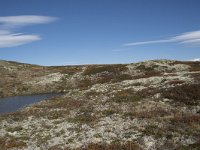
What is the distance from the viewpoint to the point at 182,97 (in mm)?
43844

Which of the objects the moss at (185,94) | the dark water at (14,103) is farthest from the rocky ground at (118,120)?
the dark water at (14,103)

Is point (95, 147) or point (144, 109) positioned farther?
point (144, 109)

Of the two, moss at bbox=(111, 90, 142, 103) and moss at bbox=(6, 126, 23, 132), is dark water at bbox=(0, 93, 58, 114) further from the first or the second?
moss at bbox=(6, 126, 23, 132)

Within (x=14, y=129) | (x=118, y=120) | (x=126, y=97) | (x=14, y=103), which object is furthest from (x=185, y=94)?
(x=14, y=103)

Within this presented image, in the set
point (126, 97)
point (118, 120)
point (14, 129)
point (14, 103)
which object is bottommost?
point (14, 103)

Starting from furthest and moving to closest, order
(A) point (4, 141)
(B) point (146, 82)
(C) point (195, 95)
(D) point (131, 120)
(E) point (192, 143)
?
(B) point (146, 82) → (C) point (195, 95) → (D) point (131, 120) → (A) point (4, 141) → (E) point (192, 143)

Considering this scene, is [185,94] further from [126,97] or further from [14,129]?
[14,129]

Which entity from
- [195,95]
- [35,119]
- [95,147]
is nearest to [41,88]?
[35,119]

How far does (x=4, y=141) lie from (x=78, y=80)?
5709 centimetres

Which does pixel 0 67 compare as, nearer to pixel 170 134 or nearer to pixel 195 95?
pixel 195 95

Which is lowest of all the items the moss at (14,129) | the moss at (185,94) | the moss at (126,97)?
the moss at (14,129)

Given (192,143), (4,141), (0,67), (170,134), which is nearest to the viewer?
(192,143)

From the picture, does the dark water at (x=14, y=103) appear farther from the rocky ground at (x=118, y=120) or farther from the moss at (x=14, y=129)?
the moss at (x=14, y=129)

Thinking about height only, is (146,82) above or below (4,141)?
above
